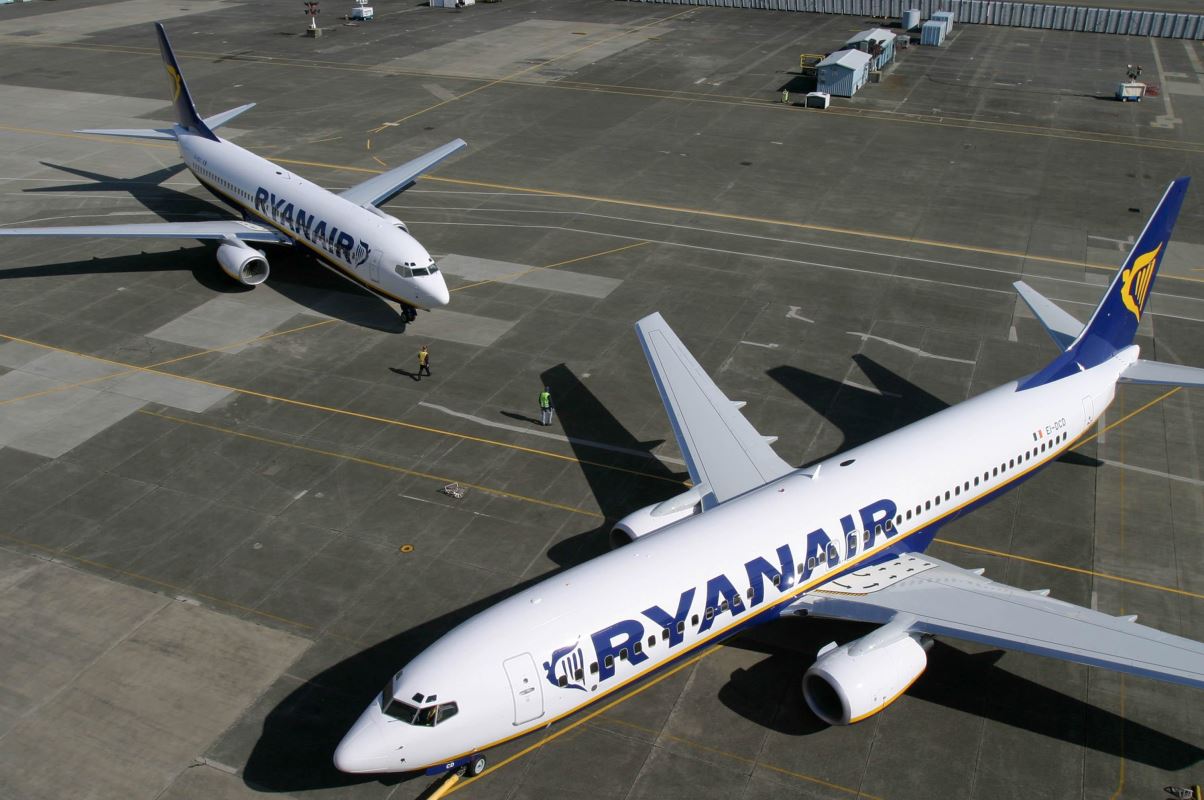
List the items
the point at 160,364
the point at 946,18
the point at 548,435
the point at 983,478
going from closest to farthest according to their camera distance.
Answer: the point at 983,478
the point at 548,435
the point at 160,364
the point at 946,18

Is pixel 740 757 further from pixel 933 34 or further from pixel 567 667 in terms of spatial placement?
pixel 933 34

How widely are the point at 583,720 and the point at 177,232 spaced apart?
128ft

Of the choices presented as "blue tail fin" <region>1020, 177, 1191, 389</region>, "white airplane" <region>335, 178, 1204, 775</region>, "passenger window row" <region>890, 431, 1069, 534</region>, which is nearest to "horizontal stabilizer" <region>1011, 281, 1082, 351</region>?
"blue tail fin" <region>1020, 177, 1191, 389</region>

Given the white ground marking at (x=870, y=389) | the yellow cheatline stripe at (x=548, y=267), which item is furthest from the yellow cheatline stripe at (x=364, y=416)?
the yellow cheatline stripe at (x=548, y=267)

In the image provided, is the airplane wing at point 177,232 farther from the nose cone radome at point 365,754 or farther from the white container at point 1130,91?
the white container at point 1130,91

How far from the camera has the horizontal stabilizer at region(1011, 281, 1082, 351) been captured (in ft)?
130

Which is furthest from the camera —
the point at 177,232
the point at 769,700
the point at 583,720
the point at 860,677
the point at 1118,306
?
the point at 177,232

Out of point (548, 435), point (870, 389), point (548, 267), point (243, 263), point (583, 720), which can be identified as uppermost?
point (243, 263)

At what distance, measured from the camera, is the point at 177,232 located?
175 ft

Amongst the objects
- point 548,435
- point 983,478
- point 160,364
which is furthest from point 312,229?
point 983,478

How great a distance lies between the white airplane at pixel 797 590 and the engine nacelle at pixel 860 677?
0.16ft

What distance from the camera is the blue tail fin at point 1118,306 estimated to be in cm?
3656

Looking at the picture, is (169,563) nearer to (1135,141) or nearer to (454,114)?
(454,114)

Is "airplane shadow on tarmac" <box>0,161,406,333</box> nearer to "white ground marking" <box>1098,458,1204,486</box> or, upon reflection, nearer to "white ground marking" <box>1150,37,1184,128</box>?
"white ground marking" <box>1098,458,1204,486</box>
